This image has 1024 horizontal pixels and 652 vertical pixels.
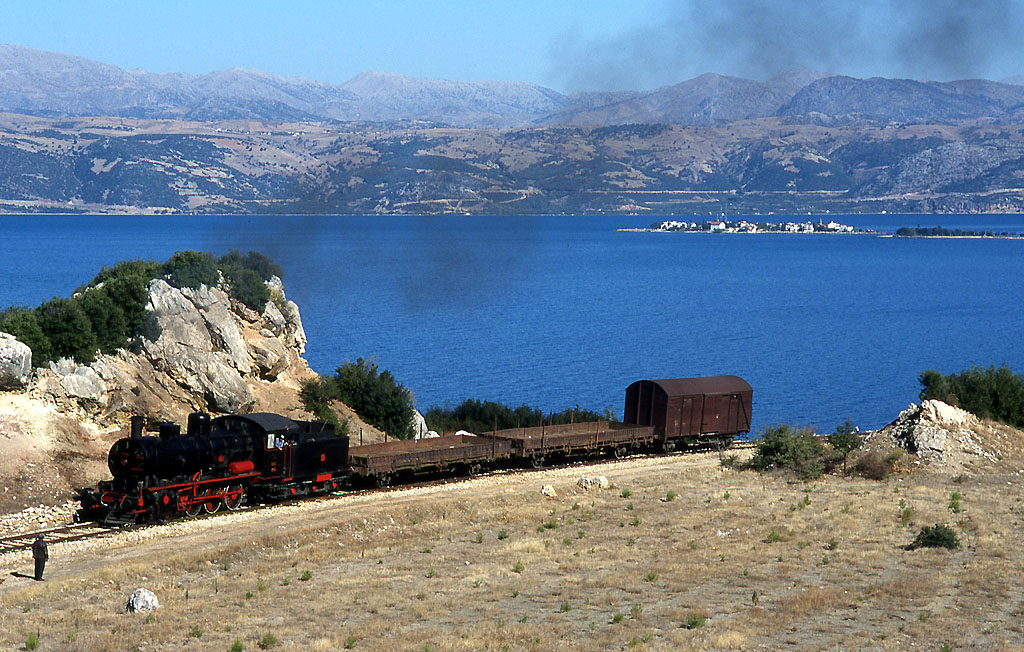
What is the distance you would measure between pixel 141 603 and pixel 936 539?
2234cm

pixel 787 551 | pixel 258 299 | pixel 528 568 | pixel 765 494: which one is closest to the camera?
pixel 528 568

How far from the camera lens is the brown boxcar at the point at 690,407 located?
1983 inches

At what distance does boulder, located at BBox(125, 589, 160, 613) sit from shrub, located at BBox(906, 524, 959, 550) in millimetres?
21288

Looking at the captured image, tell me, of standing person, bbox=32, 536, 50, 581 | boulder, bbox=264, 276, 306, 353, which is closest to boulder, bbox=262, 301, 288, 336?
boulder, bbox=264, 276, 306, 353

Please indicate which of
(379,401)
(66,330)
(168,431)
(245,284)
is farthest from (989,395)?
(66,330)

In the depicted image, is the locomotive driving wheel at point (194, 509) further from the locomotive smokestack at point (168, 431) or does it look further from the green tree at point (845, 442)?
the green tree at point (845, 442)

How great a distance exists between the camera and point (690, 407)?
51031mm

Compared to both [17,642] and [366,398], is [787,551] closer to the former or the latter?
[17,642]

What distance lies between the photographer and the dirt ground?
23.4 metres

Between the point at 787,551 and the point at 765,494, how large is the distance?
896 cm

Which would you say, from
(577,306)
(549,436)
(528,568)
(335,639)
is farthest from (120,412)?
(577,306)

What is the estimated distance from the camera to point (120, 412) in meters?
47.2

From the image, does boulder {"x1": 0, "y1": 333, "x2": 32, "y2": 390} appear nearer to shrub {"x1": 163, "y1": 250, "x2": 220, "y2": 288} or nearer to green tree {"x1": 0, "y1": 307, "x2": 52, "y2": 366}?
green tree {"x1": 0, "y1": 307, "x2": 52, "y2": 366}

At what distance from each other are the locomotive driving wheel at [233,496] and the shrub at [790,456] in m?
21.7
